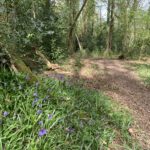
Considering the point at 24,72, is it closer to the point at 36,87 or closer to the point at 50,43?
the point at 36,87

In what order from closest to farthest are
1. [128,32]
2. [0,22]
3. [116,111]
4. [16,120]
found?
1. [16,120]
2. [0,22]
3. [116,111]
4. [128,32]

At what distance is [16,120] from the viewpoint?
2.88 meters

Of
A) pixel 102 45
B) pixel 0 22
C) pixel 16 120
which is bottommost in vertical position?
pixel 102 45

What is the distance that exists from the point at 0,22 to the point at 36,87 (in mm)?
1642

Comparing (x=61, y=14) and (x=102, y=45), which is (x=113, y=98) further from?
(x=102, y=45)

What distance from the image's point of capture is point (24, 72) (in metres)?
4.33

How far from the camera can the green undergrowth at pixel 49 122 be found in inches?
103

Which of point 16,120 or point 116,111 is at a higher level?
point 16,120

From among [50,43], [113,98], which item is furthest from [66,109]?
[50,43]

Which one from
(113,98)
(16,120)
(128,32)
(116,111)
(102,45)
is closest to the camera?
(16,120)

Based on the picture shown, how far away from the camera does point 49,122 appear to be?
2.96 metres

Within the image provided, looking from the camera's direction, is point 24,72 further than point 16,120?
Yes

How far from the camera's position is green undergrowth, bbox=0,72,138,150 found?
2.62 metres

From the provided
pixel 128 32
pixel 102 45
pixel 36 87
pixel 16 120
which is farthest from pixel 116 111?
pixel 102 45
